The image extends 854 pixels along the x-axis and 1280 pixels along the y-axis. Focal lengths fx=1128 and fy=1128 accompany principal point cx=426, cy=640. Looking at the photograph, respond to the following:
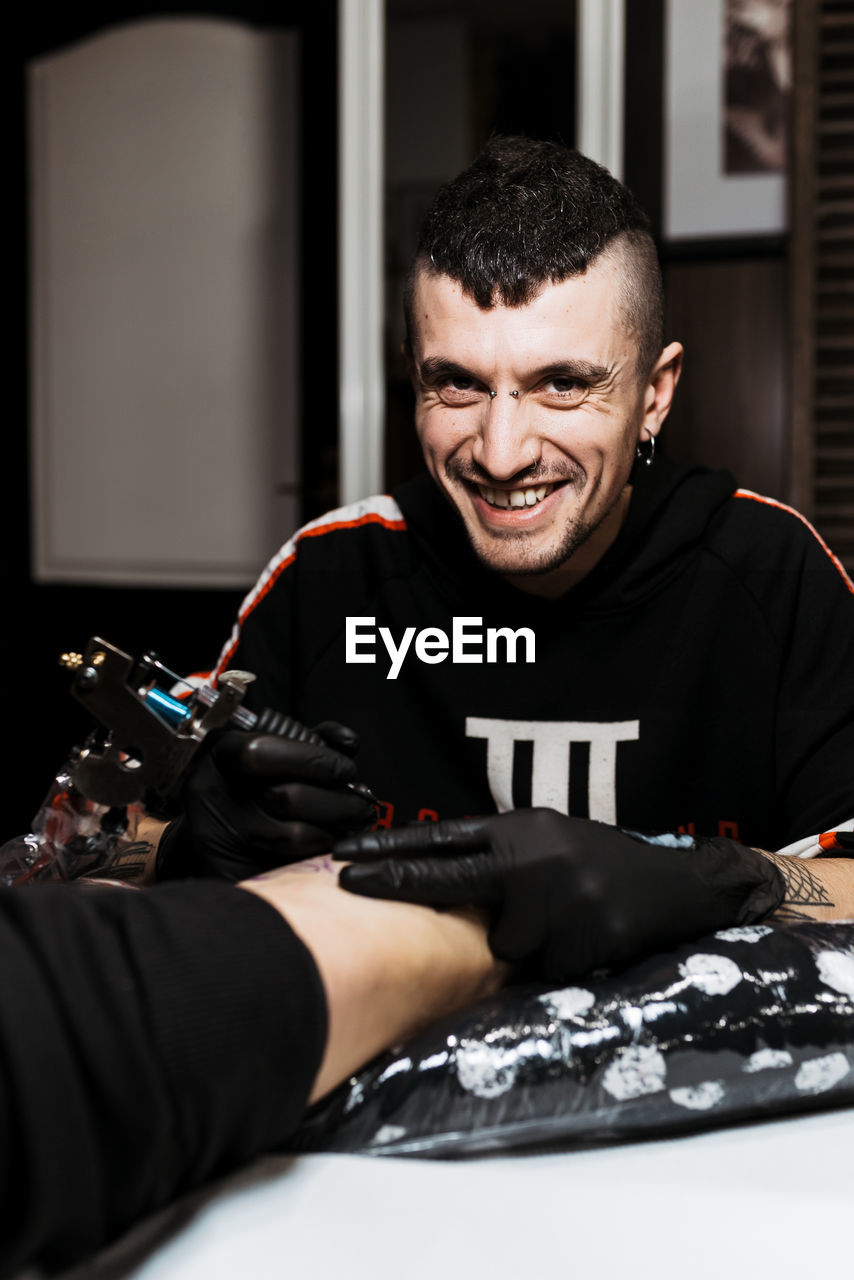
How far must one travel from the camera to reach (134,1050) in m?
0.55

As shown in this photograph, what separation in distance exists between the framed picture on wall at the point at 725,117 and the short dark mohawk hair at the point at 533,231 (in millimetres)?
1554

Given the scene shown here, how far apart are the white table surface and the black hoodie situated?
2.15 feet

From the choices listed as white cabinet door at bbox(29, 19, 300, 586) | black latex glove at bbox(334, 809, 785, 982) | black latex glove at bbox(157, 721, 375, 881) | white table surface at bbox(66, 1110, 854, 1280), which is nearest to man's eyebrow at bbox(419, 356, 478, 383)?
black latex glove at bbox(157, 721, 375, 881)

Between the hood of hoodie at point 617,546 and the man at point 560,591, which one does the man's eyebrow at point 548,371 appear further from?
the hood of hoodie at point 617,546

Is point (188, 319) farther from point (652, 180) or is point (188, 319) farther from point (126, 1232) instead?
point (126, 1232)

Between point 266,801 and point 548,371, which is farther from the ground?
point 548,371

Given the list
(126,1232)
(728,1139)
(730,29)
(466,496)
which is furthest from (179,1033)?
(730,29)

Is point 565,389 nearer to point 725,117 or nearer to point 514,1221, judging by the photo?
point 514,1221

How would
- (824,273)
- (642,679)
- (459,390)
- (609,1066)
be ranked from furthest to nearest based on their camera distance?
1. (824,273)
2. (642,679)
3. (459,390)
4. (609,1066)

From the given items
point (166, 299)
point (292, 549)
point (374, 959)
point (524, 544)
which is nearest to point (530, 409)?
point (524, 544)

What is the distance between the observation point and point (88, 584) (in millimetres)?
3559

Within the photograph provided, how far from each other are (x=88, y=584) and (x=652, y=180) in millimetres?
2078

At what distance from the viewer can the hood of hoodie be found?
131cm

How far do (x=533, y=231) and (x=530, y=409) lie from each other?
0.18 metres
